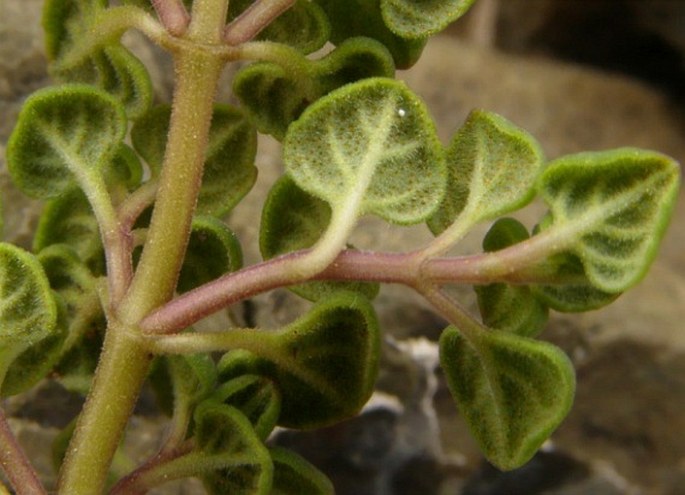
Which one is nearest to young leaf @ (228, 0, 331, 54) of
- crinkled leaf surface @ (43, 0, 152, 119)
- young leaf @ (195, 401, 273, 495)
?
crinkled leaf surface @ (43, 0, 152, 119)

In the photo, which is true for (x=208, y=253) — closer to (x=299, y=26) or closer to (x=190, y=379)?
(x=190, y=379)

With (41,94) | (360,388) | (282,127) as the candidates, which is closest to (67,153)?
(41,94)

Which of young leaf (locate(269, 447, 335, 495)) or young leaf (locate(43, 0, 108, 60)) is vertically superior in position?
young leaf (locate(43, 0, 108, 60))

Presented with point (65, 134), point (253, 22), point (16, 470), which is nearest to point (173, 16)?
point (253, 22)

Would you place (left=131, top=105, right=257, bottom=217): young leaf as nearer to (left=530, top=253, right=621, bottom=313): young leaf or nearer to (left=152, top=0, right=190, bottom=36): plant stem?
(left=152, top=0, right=190, bottom=36): plant stem

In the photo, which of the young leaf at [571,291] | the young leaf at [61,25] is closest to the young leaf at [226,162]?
the young leaf at [61,25]

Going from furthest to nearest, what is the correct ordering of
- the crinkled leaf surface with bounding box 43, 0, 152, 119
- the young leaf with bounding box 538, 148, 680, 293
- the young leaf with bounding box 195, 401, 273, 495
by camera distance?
the crinkled leaf surface with bounding box 43, 0, 152, 119 < the young leaf with bounding box 195, 401, 273, 495 < the young leaf with bounding box 538, 148, 680, 293
